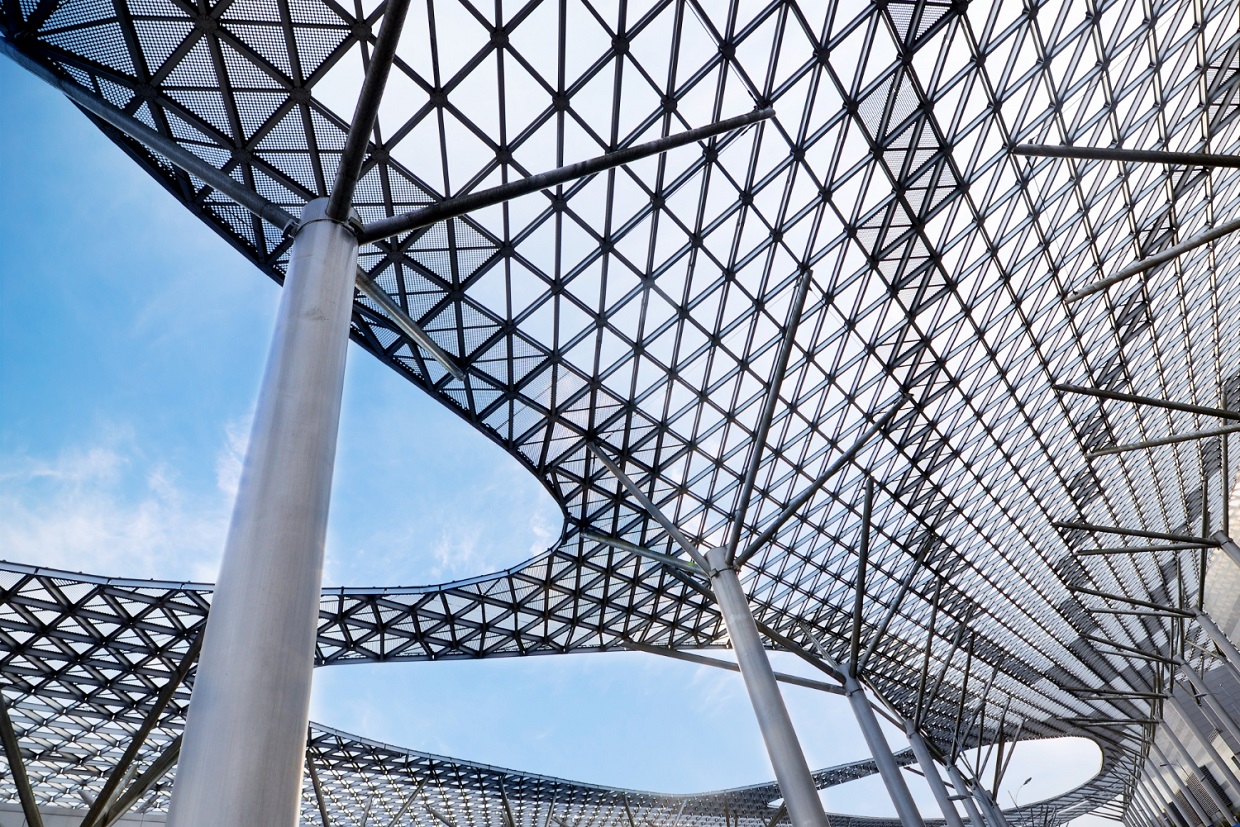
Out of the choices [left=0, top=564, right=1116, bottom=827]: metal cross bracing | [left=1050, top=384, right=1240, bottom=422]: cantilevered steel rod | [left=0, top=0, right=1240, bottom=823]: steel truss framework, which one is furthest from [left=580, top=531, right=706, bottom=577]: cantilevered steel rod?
[left=1050, top=384, right=1240, bottom=422]: cantilevered steel rod

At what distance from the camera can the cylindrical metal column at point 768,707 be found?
18750 mm

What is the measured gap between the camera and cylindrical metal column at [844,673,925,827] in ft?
111

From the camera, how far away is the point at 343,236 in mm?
9383

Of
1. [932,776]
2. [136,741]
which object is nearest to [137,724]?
[136,741]

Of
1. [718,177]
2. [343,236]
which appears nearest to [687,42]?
[718,177]

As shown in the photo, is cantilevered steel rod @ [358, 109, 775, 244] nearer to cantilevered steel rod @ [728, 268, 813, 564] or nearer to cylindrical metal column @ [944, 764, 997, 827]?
cantilevered steel rod @ [728, 268, 813, 564]

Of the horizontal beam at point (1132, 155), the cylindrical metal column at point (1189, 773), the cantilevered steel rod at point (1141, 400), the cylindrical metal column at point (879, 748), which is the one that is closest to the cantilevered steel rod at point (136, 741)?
the horizontal beam at point (1132, 155)

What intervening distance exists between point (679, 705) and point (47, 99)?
11693cm

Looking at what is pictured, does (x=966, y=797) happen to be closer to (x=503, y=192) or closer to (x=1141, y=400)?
(x=1141, y=400)

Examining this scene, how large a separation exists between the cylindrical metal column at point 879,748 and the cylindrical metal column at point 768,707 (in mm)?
13666

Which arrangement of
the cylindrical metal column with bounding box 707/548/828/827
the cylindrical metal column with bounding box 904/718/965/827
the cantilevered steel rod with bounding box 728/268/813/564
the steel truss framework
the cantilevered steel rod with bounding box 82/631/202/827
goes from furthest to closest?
1. the cylindrical metal column with bounding box 904/718/965/827
2. the cantilevered steel rod with bounding box 82/631/202/827
3. the cantilevered steel rod with bounding box 728/268/813/564
4. the cylindrical metal column with bounding box 707/548/828/827
5. the steel truss framework

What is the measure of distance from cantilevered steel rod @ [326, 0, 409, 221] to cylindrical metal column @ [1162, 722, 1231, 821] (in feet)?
245

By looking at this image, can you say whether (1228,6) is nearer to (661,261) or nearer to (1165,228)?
(1165,228)

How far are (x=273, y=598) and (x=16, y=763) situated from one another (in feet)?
70.3
